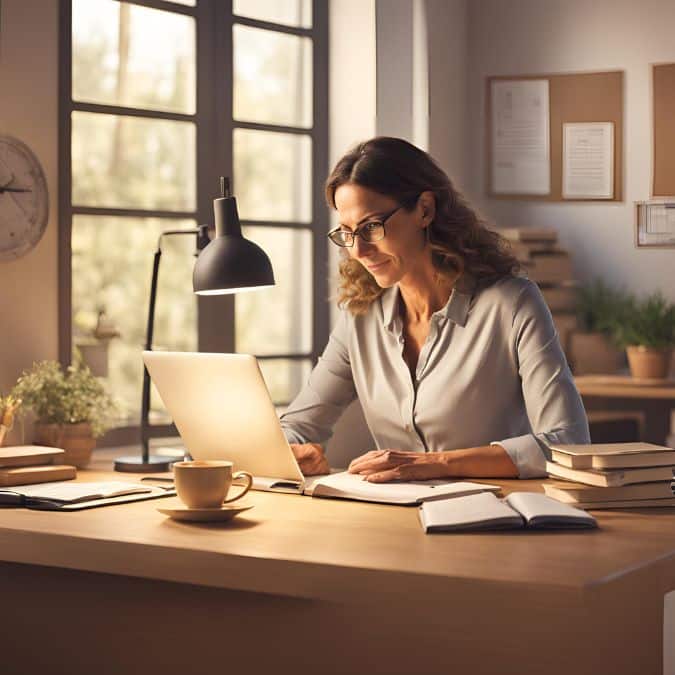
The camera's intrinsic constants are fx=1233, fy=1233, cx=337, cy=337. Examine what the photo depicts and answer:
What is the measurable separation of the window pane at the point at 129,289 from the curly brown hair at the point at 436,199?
3.19 ft

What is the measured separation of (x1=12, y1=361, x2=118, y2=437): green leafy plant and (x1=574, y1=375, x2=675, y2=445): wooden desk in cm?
204

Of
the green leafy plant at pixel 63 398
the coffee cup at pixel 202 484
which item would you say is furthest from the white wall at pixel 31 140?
the coffee cup at pixel 202 484

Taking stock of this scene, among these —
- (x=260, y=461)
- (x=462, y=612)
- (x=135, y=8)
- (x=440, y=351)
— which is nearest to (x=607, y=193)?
(x=135, y=8)

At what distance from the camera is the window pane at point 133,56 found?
11.5 ft

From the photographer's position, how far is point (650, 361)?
466cm

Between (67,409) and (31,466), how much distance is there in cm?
36

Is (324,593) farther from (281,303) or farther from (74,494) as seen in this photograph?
(281,303)

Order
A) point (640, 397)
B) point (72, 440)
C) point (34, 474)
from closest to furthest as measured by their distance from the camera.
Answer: point (34, 474), point (72, 440), point (640, 397)

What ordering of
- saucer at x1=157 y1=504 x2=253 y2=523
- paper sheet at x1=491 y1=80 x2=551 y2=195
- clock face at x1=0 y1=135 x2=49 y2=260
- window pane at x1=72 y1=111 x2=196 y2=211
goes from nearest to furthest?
1. saucer at x1=157 y1=504 x2=253 y2=523
2. clock face at x1=0 y1=135 x2=49 y2=260
3. window pane at x1=72 y1=111 x2=196 y2=211
4. paper sheet at x1=491 y1=80 x2=551 y2=195

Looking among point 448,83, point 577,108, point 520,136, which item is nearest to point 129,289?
point 448,83

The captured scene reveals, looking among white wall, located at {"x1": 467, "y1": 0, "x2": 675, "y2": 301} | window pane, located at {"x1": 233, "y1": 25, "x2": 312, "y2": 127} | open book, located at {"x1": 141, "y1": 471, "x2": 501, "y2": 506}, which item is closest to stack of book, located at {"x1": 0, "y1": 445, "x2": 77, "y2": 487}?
open book, located at {"x1": 141, "y1": 471, "x2": 501, "y2": 506}

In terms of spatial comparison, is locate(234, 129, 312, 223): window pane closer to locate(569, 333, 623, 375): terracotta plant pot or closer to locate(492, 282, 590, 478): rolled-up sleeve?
locate(569, 333, 623, 375): terracotta plant pot

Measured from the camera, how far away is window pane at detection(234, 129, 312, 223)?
4.04m

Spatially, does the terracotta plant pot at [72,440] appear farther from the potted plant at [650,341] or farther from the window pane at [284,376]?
the potted plant at [650,341]
